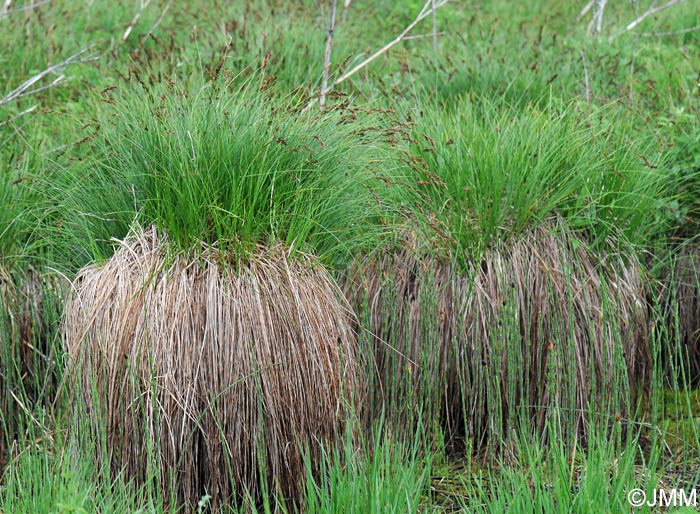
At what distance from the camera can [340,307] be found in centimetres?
333

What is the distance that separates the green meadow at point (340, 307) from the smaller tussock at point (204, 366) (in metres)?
0.01

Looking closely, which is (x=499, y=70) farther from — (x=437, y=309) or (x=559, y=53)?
(x=437, y=309)

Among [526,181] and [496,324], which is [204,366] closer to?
[496,324]

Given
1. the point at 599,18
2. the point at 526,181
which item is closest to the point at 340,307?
the point at 526,181

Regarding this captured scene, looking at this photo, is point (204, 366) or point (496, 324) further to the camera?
point (496, 324)

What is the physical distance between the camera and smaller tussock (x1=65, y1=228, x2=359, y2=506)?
9.91 feet

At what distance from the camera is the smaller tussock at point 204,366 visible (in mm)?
3021

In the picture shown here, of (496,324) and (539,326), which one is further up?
(496,324)

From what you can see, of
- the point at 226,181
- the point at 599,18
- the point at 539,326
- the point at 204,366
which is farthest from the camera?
the point at 599,18

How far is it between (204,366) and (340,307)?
1.89 feet

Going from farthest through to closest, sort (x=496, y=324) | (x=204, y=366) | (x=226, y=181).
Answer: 1. (x=496, y=324)
2. (x=226, y=181)
3. (x=204, y=366)

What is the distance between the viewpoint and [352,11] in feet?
27.7

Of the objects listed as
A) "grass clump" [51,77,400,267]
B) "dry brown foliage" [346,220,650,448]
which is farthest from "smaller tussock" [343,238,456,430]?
"grass clump" [51,77,400,267]

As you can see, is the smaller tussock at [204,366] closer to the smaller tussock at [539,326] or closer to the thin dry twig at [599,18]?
the smaller tussock at [539,326]
